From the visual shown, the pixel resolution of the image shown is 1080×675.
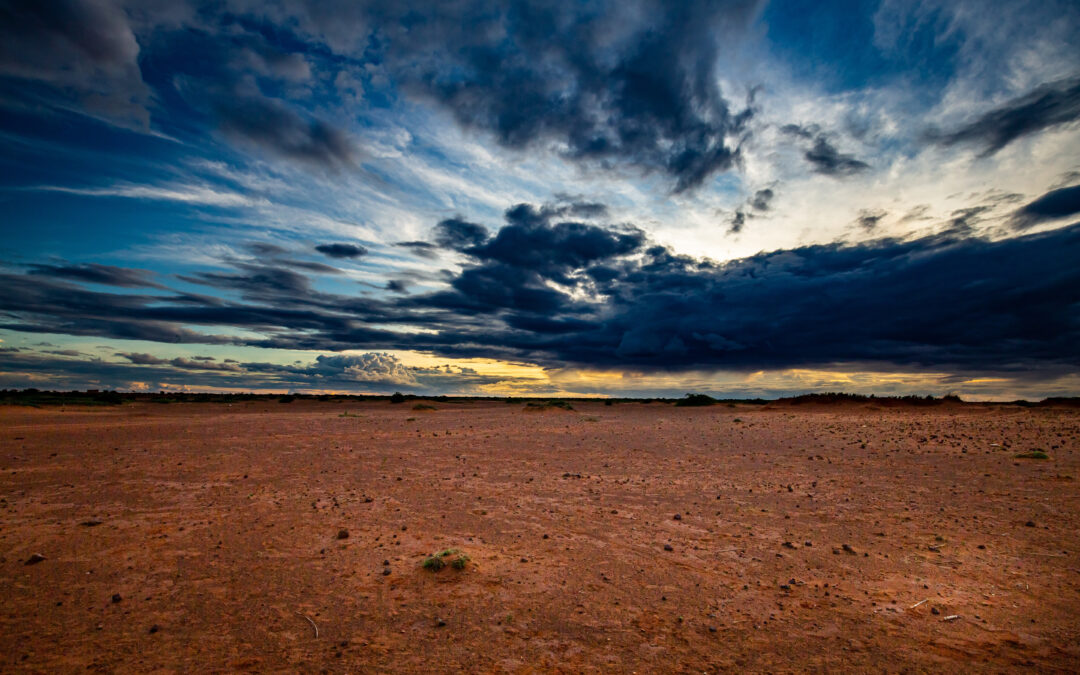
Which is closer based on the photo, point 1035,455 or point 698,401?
point 1035,455

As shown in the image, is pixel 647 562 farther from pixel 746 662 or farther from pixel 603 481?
pixel 603 481

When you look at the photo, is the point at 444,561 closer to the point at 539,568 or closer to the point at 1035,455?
the point at 539,568

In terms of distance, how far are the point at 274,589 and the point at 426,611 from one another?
6.64 feet

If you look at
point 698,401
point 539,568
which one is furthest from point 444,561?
point 698,401

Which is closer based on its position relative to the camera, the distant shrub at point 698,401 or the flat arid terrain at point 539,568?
the flat arid terrain at point 539,568

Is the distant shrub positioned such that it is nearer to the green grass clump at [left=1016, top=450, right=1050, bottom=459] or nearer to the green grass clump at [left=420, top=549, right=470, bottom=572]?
the green grass clump at [left=1016, top=450, right=1050, bottom=459]

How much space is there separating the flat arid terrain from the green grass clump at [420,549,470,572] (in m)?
0.09

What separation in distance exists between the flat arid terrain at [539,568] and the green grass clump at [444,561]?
86 mm

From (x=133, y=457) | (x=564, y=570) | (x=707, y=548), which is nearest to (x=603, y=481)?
(x=707, y=548)

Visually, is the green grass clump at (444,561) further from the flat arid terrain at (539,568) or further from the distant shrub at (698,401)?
the distant shrub at (698,401)

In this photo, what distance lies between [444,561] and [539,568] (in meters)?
1.33

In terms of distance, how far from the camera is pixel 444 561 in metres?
6.57

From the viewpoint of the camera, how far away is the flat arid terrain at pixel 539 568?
461 cm

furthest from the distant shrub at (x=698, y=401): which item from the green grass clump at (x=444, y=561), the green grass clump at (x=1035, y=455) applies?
the green grass clump at (x=444, y=561)
